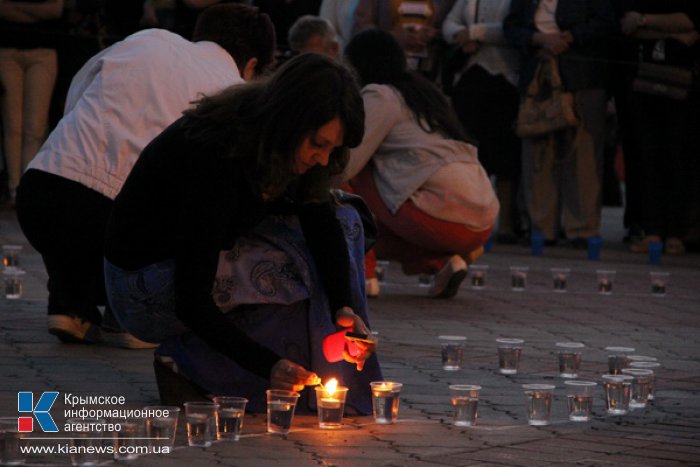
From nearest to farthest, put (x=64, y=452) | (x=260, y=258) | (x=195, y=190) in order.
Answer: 1. (x=64, y=452)
2. (x=195, y=190)
3. (x=260, y=258)

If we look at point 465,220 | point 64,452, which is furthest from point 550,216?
point 64,452

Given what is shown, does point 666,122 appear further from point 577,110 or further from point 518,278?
point 518,278

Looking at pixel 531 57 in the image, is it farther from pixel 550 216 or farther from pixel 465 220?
pixel 465 220

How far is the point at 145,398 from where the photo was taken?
6.77m

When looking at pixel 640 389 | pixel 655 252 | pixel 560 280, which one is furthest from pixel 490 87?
pixel 640 389

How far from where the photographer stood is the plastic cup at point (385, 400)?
6203 millimetres

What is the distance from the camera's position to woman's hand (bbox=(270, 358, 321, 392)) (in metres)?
5.92

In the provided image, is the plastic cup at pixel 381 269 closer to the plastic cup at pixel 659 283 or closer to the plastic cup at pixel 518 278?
the plastic cup at pixel 518 278

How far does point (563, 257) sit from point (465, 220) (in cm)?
389

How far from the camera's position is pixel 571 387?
256 inches

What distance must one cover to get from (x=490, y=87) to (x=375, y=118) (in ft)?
14.3

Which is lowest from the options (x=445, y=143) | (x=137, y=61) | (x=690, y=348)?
(x=690, y=348)

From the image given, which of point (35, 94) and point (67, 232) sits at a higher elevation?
point (67, 232)

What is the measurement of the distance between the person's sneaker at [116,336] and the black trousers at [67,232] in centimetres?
12
